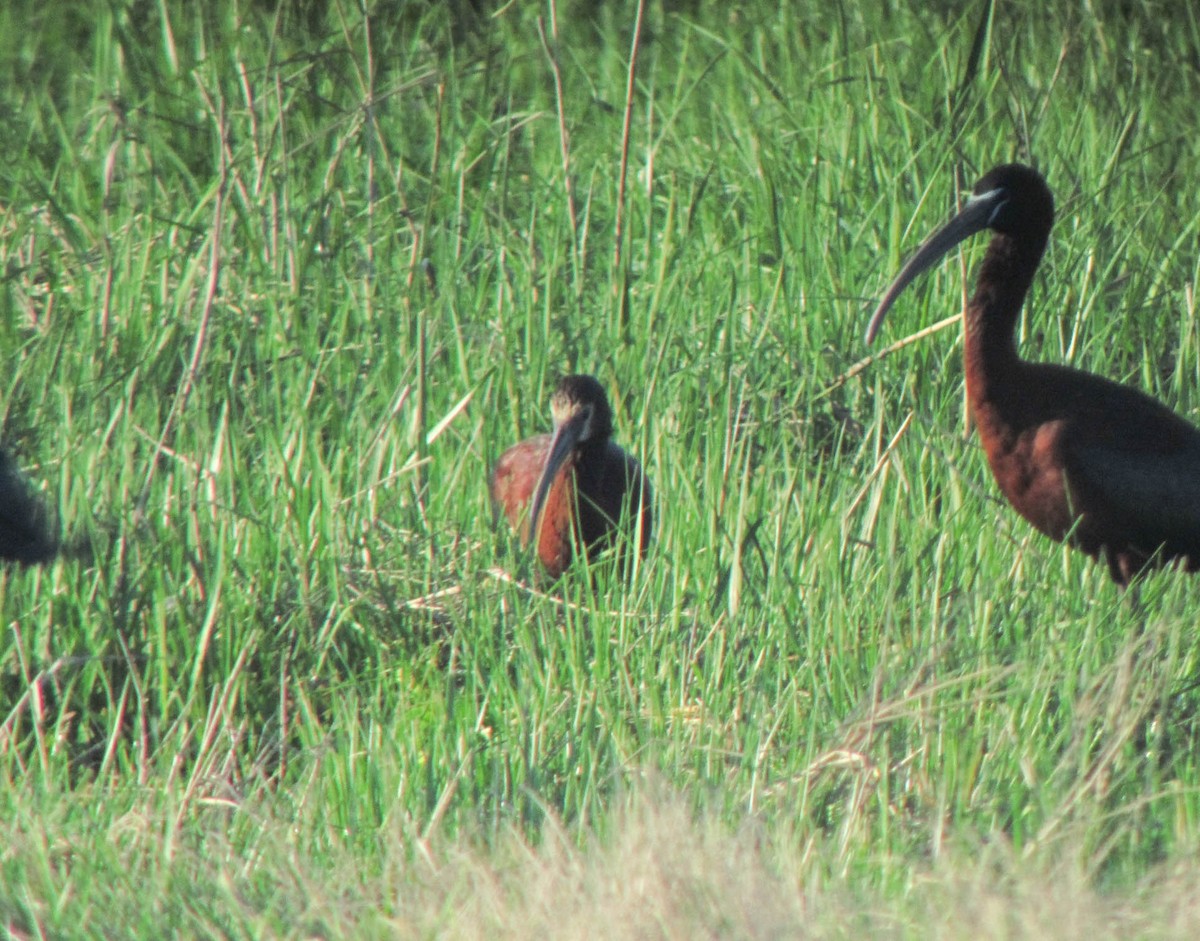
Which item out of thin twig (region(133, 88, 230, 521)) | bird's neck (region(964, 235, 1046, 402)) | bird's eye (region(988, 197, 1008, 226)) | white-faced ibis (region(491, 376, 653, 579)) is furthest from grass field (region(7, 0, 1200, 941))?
bird's eye (region(988, 197, 1008, 226))

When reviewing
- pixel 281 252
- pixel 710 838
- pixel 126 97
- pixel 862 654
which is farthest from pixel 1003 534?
pixel 126 97

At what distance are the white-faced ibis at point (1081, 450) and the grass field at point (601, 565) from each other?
0.12m

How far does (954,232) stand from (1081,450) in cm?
69

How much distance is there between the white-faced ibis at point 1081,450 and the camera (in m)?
4.14

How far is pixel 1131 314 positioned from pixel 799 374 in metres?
1.06

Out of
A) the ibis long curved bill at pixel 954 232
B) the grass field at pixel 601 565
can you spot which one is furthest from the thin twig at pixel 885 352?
the ibis long curved bill at pixel 954 232

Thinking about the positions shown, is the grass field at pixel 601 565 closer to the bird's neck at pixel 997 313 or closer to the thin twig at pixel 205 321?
the thin twig at pixel 205 321

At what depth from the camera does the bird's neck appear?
424cm

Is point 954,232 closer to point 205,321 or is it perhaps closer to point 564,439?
point 564,439

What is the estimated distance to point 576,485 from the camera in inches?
179

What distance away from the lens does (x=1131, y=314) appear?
16.8 ft

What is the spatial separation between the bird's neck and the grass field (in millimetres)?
285

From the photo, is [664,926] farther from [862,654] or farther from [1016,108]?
[1016,108]

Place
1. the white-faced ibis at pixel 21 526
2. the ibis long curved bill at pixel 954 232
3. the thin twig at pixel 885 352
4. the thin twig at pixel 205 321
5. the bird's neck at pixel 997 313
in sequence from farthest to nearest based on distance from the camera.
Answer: the thin twig at pixel 885 352 < the ibis long curved bill at pixel 954 232 < the bird's neck at pixel 997 313 < the thin twig at pixel 205 321 < the white-faced ibis at pixel 21 526
